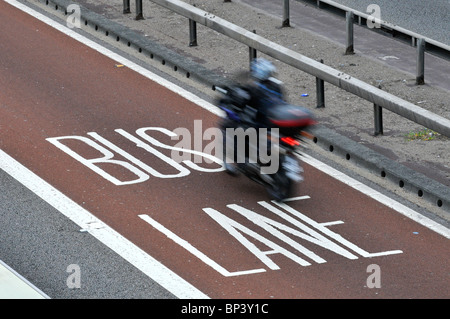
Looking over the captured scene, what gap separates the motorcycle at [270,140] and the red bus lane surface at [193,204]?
9.7 inches

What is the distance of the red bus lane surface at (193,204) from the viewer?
10555 millimetres

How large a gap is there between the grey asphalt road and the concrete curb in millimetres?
4550

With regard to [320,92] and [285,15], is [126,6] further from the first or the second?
[320,92]

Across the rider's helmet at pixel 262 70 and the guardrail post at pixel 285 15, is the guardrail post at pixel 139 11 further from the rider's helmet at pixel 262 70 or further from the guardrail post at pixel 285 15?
the rider's helmet at pixel 262 70

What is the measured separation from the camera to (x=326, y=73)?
14.6 meters

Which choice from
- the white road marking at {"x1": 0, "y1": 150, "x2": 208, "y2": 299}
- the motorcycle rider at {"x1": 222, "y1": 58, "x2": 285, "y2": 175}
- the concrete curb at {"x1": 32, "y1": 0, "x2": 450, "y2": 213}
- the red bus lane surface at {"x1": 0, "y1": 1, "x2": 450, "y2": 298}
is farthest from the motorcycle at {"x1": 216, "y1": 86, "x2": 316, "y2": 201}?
the white road marking at {"x1": 0, "y1": 150, "x2": 208, "y2": 299}

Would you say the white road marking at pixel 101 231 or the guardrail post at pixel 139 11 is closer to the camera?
the white road marking at pixel 101 231

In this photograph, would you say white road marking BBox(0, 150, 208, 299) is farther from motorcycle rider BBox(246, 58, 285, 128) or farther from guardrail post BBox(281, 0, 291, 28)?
guardrail post BBox(281, 0, 291, 28)

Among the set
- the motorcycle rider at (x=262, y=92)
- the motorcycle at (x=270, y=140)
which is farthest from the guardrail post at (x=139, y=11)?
the motorcycle rider at (x=262, y=92)

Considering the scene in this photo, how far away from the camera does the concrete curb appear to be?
12336 mm

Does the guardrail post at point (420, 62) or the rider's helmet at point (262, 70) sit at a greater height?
the rider's helmet at point (262, 70)

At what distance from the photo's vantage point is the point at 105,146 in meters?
13.8

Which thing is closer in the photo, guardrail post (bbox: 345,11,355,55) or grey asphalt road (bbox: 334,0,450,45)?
guardrail post (bbox: 345,11,355,55)

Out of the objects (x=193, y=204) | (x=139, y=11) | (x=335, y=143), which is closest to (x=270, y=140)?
(x=193, y=204)
